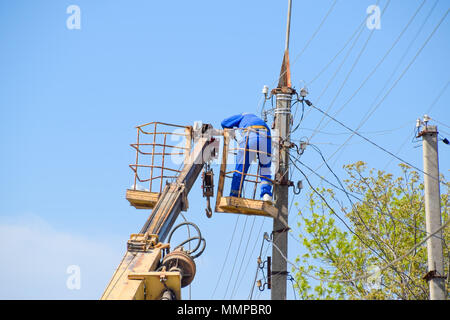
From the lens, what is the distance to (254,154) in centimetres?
1576

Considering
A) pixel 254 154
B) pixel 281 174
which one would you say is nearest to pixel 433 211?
pixel 281 174

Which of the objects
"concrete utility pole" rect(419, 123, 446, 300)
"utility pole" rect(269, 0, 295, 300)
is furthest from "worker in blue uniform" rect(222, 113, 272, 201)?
"concrete utility pole" rect(419, 123, 446, 300)

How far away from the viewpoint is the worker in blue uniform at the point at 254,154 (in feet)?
50.6

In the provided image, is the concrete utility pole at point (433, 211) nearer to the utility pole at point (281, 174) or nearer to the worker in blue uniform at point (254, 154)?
the utility pole at point (281, 174)

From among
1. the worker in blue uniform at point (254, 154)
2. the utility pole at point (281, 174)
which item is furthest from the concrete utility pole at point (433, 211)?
the worker in blue uniform at point (254, 154)

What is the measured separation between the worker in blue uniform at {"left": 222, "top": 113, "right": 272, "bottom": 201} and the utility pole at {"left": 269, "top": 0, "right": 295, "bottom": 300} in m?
0.24

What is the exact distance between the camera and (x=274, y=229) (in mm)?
15414

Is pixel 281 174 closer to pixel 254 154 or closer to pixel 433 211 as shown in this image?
pixel 254 154

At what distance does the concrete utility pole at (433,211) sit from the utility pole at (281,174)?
2.95 m

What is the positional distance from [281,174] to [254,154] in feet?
2.44

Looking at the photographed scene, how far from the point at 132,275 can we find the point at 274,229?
483 cm
